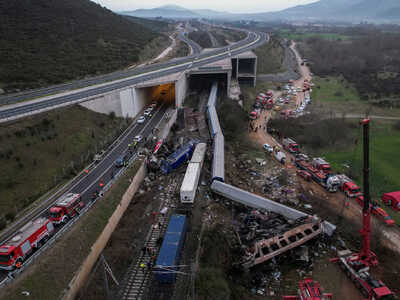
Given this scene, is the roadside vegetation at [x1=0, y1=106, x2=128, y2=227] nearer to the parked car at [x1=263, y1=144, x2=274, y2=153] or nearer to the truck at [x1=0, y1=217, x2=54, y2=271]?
the truck at [x1=0, y1=217, x2=54, y2=271]

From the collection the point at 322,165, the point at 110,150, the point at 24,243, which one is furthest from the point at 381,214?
the point at 110,150

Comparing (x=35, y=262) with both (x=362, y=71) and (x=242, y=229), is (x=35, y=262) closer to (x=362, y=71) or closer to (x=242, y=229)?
(x=242, y=229)

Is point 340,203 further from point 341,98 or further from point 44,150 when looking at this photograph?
point 341,98

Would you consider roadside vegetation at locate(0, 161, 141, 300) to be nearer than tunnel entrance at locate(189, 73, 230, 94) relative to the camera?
Yes

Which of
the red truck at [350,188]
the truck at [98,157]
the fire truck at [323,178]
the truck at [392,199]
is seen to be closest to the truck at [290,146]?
the fire truck at [323,178]

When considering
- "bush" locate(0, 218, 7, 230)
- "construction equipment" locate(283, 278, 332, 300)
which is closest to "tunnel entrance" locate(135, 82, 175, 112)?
Result: "bush" locate(0, 218, 7, 230)

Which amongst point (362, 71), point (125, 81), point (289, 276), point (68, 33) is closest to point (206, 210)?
point (289, 276)

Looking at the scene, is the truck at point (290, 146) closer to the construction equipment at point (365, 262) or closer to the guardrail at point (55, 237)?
the construction equipment at point (365, 262)
